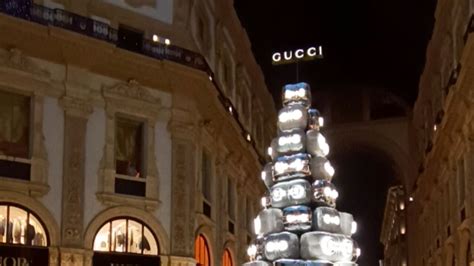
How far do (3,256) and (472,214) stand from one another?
1448cm

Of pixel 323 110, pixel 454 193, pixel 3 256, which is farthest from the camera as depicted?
pixel 323 110

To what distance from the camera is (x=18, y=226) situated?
76.2 feet

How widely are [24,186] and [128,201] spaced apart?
3.39m

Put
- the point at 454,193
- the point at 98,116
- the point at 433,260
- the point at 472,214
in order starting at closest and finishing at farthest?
the point at 98,116
the point at 472,214
the point at 454,193
the point at 433,260

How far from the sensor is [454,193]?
3344 cm

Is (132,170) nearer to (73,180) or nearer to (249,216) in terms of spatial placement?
(73,180)

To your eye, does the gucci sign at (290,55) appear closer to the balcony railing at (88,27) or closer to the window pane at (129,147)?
the balcony railing at (88,27)

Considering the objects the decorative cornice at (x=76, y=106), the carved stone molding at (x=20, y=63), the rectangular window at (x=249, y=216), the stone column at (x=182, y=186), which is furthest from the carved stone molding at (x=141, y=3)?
the rectangular window at (x=249, y=216)

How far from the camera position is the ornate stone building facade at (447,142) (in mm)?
28547

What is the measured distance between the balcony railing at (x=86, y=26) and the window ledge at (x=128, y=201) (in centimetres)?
427

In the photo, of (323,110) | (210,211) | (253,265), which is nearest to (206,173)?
(210,211)

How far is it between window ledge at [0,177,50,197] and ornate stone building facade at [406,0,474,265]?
12.8 metres

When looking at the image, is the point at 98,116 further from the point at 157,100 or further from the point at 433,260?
the point at 433,260

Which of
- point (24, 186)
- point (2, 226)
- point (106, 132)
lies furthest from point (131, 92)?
point (2, 226)
